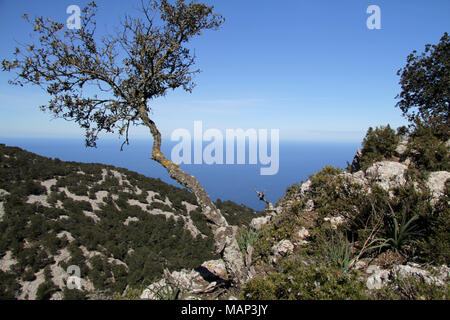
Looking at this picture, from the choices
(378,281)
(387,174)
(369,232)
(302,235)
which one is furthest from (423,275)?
(387,174)

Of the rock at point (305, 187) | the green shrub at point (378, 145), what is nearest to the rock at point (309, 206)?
the rock at point (305, 187)

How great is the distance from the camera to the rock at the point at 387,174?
24.3ft

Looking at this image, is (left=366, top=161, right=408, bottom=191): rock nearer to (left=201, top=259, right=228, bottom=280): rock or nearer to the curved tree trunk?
the curved tree trunk

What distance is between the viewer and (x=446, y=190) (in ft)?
19.3

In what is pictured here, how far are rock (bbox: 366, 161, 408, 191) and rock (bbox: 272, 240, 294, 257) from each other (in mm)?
3913

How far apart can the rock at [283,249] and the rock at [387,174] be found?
154 inches

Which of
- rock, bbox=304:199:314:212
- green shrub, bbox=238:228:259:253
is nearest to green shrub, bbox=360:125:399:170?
rock, bbox=304:199:314:212

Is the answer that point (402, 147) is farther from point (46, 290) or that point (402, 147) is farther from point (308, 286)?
point (46, 290)

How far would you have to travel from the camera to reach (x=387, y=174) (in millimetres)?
7938

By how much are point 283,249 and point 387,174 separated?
16.4 feet

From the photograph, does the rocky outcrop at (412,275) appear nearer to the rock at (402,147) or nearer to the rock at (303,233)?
the rock at (303,233)

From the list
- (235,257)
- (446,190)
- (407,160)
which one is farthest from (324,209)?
(407,160)
